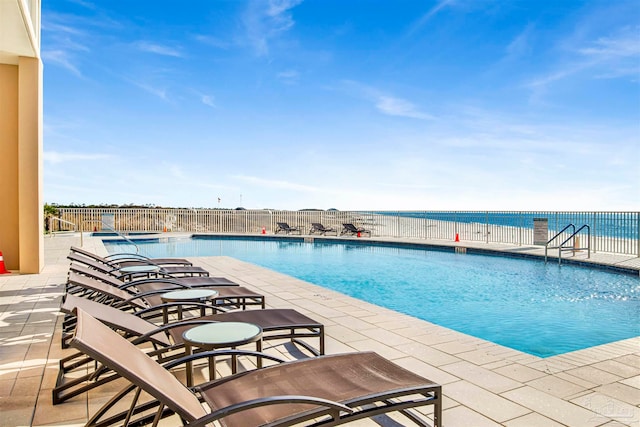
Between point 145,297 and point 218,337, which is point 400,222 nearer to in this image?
point 145,297

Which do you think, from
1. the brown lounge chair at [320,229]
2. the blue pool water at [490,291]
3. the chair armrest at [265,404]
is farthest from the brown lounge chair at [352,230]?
the chair armrest at [265,404]

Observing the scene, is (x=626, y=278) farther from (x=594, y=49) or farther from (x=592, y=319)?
(x=594, y=49)

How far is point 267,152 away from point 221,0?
12.7m

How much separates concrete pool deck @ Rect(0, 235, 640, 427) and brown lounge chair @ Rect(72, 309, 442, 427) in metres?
0.44

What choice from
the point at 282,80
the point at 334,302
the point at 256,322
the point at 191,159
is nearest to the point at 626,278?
the point at 334,302

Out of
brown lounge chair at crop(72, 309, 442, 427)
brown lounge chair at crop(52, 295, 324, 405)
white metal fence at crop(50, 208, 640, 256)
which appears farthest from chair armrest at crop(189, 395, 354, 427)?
white metal fence at crop(50, 208, 640, 256)

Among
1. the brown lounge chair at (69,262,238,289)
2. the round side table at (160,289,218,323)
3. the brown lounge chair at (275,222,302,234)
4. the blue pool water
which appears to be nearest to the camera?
the round side table at (160,289,218,323)

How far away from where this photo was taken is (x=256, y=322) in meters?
2.97

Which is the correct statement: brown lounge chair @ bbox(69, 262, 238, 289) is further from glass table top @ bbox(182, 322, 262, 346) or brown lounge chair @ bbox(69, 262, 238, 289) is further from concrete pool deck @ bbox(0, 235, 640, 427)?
glass table top @ bbox(182, 322, 262, 346)

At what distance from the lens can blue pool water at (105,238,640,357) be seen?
493 cm

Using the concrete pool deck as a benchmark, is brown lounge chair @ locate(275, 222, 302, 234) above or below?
above

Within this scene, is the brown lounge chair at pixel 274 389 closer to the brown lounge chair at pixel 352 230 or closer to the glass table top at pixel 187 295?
the glass table top at pixel 187 295

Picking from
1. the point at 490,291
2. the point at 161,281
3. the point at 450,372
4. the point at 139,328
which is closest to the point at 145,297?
the point at 161,281

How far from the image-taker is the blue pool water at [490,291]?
4.93 metres
